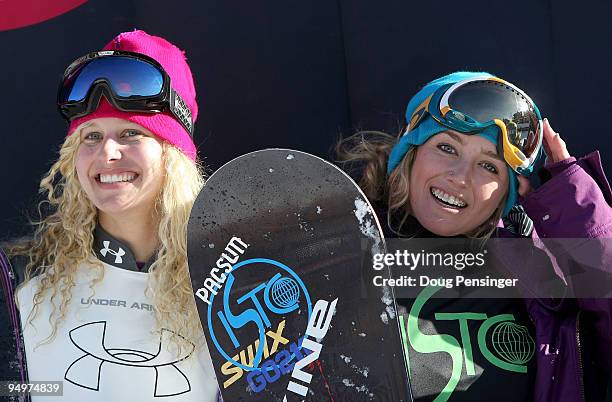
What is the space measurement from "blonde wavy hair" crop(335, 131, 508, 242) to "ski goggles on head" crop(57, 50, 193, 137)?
1.75ft

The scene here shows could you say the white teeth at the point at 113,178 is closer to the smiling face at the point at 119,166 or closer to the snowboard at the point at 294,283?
the smiling face at the point at 119,166

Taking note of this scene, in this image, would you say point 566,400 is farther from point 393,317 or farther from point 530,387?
point 393,317

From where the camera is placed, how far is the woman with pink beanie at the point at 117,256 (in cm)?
177

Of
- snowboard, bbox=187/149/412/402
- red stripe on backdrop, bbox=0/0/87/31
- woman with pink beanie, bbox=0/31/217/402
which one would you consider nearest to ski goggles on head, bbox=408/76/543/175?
snowboard, bbox=187/149/412/402

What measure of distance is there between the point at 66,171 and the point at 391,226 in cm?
80

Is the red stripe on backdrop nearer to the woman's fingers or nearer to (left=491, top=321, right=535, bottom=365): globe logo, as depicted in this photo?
the woman's fingers

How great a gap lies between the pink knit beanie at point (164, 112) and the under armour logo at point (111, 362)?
0.45 metres

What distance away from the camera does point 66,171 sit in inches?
75.2

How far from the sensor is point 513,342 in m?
1.92

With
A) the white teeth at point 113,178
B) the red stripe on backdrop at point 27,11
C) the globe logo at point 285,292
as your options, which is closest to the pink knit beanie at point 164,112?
the white teeth at point 113,178

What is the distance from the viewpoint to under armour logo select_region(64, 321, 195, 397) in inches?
69.4

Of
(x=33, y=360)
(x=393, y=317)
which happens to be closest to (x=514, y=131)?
(x=393, y=317)

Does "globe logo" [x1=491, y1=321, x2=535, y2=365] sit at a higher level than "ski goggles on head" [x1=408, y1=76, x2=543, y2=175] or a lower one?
lower

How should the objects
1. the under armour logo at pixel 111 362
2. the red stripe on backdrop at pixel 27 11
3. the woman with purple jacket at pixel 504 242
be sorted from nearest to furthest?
the under armour logo at pixel 111 362
the woman with purple jacket at pixel 504 242
the red stripe on backdrop at pixel 27 11
